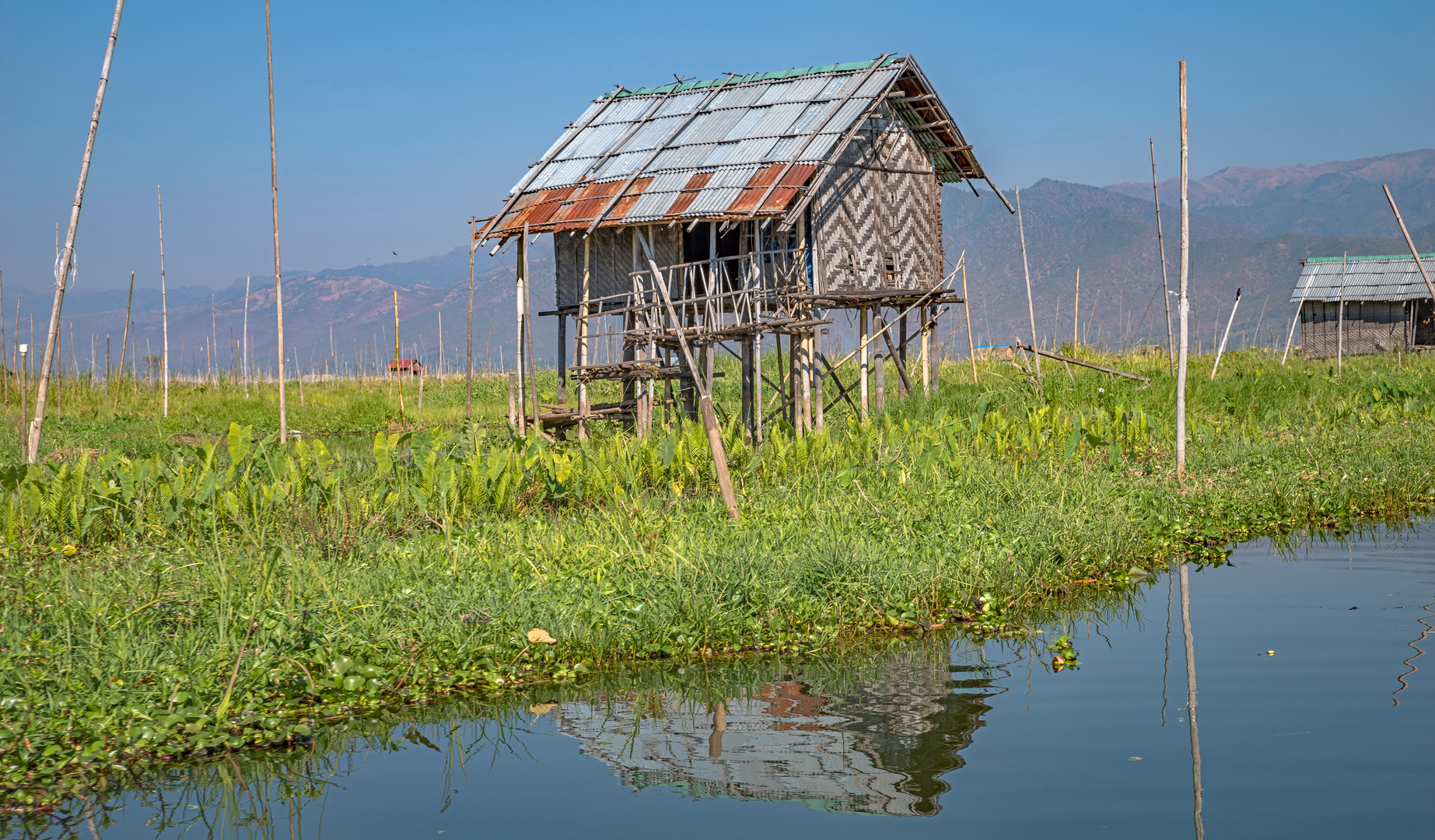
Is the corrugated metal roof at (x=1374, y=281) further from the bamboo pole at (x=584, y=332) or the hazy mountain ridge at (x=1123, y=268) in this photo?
the hazy mountain ridge at (x=1123, y=268)

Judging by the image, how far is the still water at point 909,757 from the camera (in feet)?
13.5

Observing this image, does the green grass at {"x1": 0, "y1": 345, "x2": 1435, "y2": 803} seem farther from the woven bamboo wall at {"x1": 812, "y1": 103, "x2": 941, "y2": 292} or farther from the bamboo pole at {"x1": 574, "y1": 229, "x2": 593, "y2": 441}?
the bamboo pole at {"x1": 574, "y1": 229, "x2": 593, "y2": 441}

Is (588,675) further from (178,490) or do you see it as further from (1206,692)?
(178,490)

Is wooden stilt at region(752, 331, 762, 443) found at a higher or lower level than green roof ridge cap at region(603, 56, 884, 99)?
lower

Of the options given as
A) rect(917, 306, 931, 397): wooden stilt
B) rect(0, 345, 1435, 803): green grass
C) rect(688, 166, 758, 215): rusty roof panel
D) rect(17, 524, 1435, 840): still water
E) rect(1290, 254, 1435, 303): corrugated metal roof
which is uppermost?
rect(1290, 254, 1435, 303): corrugated metal roof

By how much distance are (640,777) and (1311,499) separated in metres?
7.63

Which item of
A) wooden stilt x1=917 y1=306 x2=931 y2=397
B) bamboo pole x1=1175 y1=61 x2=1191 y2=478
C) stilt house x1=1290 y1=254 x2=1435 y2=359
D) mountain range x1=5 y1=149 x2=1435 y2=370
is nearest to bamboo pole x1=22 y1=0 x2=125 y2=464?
bamboo pole x1=1175 y1=61 x2=1191 y2=478

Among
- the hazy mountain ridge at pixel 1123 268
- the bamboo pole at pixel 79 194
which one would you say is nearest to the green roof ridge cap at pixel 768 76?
the bamboo pole at pixel 79 194

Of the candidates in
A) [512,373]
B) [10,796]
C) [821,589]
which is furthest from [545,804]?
[512,373]

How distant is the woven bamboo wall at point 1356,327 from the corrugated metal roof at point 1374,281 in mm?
264

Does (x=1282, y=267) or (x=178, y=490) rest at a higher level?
(x=1282, y=267)

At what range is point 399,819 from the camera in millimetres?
4242

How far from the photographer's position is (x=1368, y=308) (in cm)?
3109

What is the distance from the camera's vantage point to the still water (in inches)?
162
